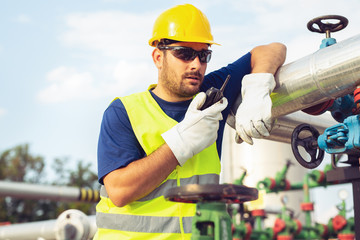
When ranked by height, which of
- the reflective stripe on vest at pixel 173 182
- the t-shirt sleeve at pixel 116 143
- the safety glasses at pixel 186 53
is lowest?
the reflective stripe on vest at pixel 173 182

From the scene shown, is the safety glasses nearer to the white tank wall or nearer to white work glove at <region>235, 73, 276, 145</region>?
white work glove at <region>235, 73, 276, 145</region>

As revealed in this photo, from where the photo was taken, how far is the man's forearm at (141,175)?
203cm

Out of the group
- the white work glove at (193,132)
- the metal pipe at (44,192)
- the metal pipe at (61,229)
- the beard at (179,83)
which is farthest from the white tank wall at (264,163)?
the white work glove at (193,132)

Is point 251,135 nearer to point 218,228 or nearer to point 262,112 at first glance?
point 262,112

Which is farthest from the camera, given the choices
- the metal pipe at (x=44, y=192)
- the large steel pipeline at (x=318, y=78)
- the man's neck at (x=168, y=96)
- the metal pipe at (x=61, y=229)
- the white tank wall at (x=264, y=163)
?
the white tank wall at (x=264, y=163)

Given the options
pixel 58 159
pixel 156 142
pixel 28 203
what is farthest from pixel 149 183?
pixel 58 159

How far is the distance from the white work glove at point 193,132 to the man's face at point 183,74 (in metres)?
0.25

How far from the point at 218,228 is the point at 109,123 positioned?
104cm

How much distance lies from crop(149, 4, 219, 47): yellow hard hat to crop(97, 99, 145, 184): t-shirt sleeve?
1.50ft

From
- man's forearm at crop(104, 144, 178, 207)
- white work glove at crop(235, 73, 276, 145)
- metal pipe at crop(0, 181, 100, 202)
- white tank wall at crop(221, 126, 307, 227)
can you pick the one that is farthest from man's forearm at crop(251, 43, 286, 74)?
white tank wall at crop(221, 126, 307, 227)

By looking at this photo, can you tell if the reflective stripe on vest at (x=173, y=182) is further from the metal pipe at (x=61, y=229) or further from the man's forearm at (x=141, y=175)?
the metal pipe at (x=61, y=229)

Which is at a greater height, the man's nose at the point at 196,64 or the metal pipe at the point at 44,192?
the man's nose at the point at 196,64

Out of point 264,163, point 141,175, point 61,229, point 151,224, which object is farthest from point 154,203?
point 264,163

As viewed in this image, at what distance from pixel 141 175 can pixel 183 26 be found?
0.85m
